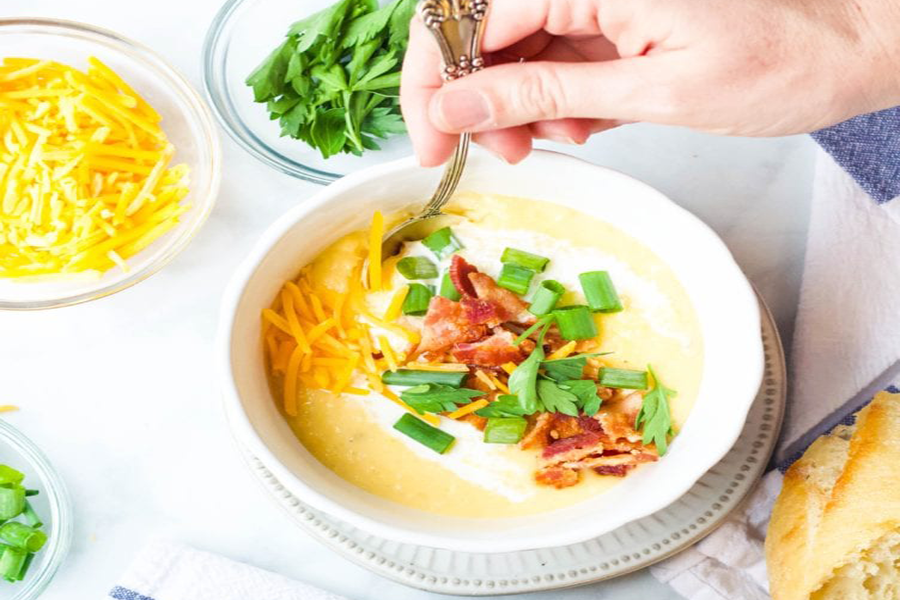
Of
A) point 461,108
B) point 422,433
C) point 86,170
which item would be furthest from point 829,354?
point 86,170

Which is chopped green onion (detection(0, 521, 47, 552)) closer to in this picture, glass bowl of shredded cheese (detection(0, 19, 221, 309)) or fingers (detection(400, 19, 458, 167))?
glass bowl of shredded cheese (detection(0, 19, 221, 309))

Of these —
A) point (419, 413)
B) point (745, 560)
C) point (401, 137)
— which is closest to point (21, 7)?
point (401, 137)

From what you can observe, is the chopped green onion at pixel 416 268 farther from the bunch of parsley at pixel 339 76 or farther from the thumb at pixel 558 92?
the thumb at pixel 558 92

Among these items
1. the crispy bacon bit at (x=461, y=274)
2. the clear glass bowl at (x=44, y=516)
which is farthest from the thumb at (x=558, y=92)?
the clear glass bowl at (x=44, y=516)

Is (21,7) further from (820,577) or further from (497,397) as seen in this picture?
(820,577)

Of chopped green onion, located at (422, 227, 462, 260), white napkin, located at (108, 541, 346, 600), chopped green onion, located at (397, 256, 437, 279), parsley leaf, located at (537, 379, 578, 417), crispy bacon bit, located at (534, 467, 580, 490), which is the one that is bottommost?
white napkin, located at (108, 541, 346, 600)

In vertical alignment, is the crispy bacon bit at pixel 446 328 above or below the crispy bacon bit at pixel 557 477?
above

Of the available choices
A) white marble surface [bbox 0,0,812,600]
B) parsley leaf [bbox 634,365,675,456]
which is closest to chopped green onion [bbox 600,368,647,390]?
parsley leaf [bbox 634,365,675,456]
